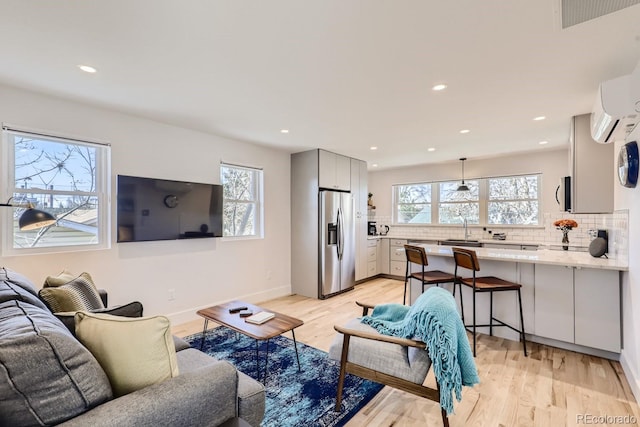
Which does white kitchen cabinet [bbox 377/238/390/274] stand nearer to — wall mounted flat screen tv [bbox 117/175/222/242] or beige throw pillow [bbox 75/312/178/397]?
wall mounted flat screen tv [bbox 117/175/222/242]

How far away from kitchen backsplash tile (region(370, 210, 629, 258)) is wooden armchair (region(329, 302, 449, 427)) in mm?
2228

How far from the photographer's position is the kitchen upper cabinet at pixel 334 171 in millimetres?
4782

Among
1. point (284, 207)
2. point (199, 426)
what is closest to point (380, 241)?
point (284, 207)

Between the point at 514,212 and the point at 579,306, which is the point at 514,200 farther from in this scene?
the point at 579,306

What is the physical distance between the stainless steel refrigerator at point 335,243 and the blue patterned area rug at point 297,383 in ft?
5.68

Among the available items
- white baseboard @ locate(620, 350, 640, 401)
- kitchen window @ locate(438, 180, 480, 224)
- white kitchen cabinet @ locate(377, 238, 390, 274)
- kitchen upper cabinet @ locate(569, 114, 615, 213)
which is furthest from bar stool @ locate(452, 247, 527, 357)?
white kitchen cabinet @ locate(377, 238, 390, 274)

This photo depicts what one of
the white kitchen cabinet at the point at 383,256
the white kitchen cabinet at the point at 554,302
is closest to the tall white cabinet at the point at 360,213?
the white kitchen cabinet at the point at 383,256

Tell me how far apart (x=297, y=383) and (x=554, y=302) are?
260 cm

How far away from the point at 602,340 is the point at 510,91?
2.40 m

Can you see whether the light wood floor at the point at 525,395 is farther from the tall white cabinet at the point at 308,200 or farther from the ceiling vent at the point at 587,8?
the ceiling vent at the point at 587,8

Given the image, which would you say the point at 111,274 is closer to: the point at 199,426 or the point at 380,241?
the point at 199,426

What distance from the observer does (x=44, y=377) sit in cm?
93

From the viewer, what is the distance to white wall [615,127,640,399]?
7.04 ft

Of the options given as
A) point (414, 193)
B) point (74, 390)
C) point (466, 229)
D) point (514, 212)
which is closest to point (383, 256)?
point (414, 193)
